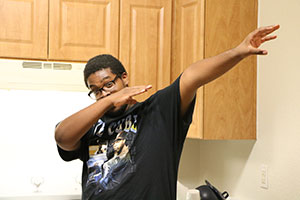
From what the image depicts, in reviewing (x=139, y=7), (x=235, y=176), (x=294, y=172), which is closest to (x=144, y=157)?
(x=294, y=172)

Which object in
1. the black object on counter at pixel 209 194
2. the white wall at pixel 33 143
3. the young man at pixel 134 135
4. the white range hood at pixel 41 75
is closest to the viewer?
the young man at pixel 134 135

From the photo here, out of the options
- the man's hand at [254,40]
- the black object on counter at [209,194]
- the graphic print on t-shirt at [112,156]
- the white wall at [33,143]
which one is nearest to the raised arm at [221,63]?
the man's hand at [254,40]

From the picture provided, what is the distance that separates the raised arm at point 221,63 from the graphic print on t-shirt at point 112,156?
0.22 m

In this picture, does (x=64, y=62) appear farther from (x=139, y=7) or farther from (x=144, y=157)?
(x=144, y=157)

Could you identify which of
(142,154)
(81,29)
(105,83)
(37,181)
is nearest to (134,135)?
(142,154)

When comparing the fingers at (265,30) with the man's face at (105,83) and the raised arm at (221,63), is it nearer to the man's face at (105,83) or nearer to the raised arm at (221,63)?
the raised arm at (221,63)

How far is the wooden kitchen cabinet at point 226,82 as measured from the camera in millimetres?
1896

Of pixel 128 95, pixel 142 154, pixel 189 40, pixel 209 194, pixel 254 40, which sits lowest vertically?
pixel 209 194

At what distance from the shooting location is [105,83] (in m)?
1.21

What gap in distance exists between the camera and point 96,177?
1139 mm

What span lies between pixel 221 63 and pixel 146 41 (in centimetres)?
130

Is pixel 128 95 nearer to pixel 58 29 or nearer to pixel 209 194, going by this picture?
pixel 209 194

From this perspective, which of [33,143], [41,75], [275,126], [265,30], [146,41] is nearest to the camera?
[265,30]

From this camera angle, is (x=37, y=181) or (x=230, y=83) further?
(x=37, y=181)
